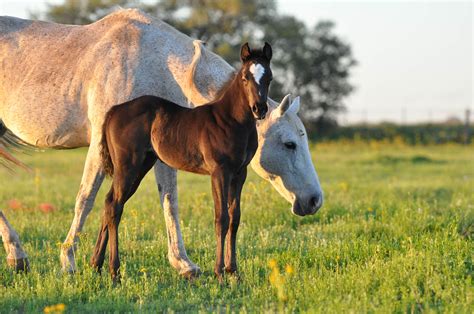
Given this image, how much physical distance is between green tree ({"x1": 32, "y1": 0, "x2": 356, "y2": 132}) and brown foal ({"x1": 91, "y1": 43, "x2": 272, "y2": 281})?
1195 inches

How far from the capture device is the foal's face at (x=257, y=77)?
5.19 meters

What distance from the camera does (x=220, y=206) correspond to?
5781mm

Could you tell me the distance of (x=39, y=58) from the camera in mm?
7512

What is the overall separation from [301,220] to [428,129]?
29921mm

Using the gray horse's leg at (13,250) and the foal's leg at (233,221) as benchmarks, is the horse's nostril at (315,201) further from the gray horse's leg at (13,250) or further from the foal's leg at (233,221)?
the gray horse's leg at (13,250)

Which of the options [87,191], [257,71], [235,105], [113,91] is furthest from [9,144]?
[257,71]

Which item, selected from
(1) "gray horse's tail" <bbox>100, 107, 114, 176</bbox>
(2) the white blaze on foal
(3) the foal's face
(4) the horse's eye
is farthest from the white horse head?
(1) "gray horse's tail" <bbox>100, 107, 114, 176</bbox>

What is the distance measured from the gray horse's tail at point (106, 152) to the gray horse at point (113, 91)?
0.17 metres

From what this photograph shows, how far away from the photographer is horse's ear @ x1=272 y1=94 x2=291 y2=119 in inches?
Result: 253

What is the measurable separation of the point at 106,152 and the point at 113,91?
68 centimetres

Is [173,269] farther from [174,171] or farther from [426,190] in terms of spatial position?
[426,190]

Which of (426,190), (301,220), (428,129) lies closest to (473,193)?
(426,190)

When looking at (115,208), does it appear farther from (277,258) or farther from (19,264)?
(277,258)

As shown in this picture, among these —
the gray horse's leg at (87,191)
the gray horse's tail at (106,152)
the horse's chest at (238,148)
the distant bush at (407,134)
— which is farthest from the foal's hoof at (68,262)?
the distant bush at (407,134)
